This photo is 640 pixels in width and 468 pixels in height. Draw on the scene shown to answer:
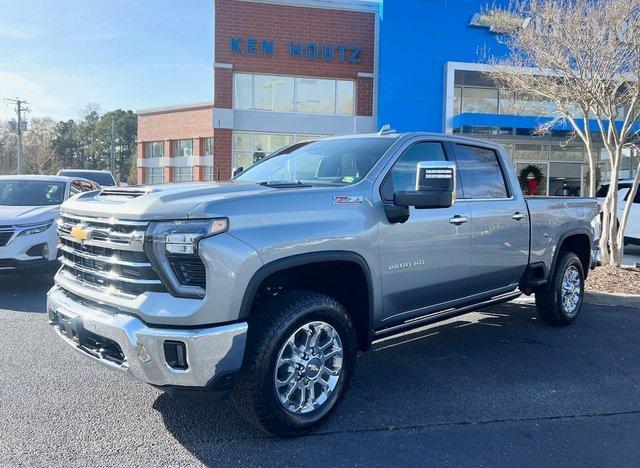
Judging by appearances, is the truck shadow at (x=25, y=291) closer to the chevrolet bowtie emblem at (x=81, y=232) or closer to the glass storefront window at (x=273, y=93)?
the chevrolet bowtie emblem at (x=81, y=232)

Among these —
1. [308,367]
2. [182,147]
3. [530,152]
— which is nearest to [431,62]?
[530,152]

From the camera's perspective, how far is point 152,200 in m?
3.14

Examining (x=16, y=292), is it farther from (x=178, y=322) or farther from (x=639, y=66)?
(x=639, y=66)

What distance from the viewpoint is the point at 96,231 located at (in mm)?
3357

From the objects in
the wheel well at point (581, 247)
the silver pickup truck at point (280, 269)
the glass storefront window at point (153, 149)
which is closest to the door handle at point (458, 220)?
the silver pickup truck at point (280, 269)

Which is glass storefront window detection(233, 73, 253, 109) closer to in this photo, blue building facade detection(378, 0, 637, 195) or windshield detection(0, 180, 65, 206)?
blue building facade detection(378, 0, 637, 195)

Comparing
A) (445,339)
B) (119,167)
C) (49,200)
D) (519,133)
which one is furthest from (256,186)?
(119,167)

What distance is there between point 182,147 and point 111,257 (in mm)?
46783

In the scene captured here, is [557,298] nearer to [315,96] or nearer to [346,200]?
[346,200]

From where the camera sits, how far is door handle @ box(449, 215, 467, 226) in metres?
4.45

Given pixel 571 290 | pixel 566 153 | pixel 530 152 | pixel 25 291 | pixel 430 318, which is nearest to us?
pixel 430 318

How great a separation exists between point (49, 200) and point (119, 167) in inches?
3065

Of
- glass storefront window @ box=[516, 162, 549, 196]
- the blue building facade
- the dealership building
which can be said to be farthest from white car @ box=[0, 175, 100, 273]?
glass storefront window @ box=[516, 162, 549, 196]

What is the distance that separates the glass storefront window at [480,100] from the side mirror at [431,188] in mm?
18343
